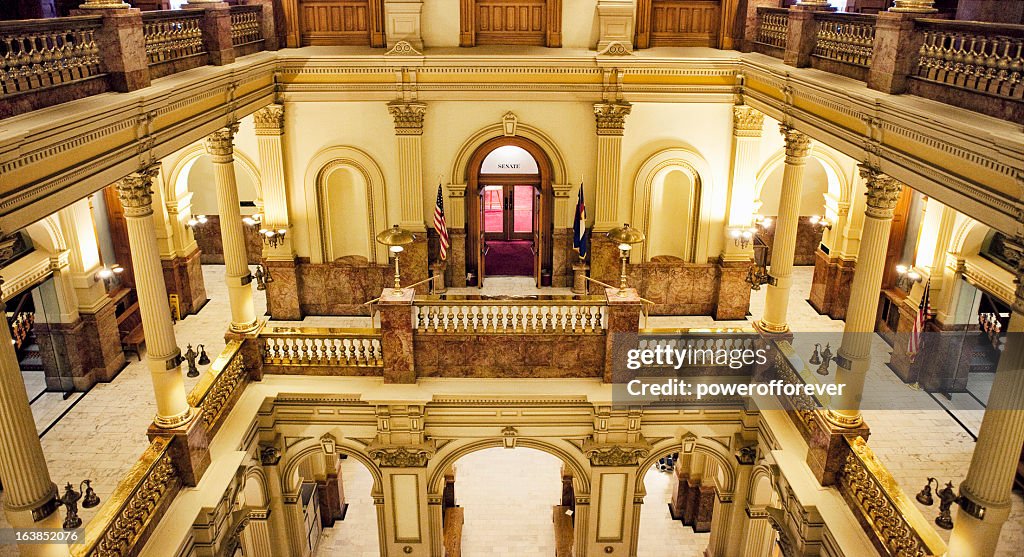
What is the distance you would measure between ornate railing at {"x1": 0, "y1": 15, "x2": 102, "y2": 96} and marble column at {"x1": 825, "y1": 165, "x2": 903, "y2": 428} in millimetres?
9196

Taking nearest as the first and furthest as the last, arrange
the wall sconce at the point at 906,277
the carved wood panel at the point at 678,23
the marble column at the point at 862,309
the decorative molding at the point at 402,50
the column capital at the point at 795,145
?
the marble column at the point at 862,309 → the column capital at the point at 795,145 → the wall sconce at the point at 906,277 → the decorative molding at the point at 402,50 → the carved wood panel at the point at 678,23

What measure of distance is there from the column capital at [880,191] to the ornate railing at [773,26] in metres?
3.88

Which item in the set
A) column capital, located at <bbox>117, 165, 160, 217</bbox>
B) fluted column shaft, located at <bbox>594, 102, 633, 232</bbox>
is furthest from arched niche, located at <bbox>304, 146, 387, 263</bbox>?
column capital, located at <bbox>117, 165, 160, 217</bbox>

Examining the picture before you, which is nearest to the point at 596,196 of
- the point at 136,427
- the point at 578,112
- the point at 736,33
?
the point at 578,112

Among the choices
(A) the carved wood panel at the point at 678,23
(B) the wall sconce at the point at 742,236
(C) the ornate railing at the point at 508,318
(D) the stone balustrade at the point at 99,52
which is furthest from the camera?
(B) the wall sconce at the point at 742,236

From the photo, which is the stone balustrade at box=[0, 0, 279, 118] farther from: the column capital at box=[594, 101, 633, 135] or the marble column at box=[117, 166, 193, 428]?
the column capital at box=[594, 101, 633, 135]

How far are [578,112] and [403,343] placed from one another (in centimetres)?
579

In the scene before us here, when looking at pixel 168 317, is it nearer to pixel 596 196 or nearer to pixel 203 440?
pixel 203 440

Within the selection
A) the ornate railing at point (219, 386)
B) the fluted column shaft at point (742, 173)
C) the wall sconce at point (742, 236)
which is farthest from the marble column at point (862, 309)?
the ornate railing at point (219, 386)

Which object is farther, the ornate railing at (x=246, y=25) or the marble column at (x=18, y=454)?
the ornate railing at (x=246, y=25)

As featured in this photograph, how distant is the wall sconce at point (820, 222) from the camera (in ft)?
50.0

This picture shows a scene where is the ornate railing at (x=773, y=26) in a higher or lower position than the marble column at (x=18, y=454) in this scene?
higher

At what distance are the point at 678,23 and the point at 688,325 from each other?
605 cm
